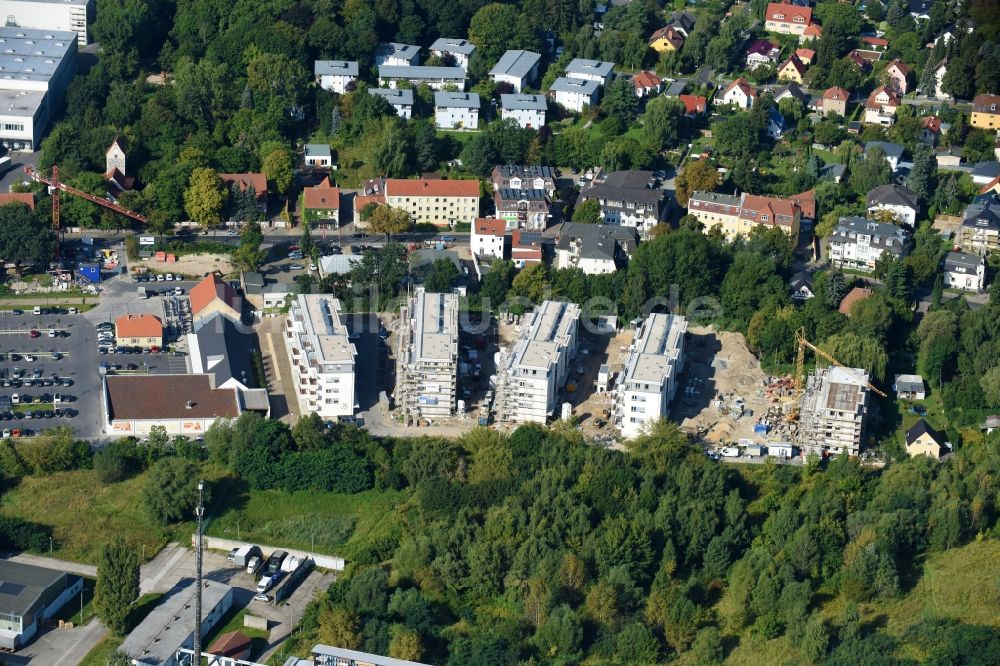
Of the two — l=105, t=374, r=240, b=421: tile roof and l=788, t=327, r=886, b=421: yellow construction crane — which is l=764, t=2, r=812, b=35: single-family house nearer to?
l=788, t=327, r=886, b=421: yellow construction crane

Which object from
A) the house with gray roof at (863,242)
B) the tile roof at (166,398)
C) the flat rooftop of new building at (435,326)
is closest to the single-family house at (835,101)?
the house with gray roof at (863,242)

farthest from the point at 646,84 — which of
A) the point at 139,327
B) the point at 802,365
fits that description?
the point at 139,327

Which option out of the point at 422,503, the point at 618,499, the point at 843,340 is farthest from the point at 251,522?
the point at 843,340

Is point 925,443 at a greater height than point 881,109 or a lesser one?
lesser

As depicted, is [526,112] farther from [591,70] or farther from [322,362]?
[322,362]

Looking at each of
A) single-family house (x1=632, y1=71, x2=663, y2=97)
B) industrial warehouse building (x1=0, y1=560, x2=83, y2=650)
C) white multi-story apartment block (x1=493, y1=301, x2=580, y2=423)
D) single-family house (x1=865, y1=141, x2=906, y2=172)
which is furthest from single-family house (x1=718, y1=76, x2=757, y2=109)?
industrial warehouse building (x1=0, y1=560, x2=83, y2=650)

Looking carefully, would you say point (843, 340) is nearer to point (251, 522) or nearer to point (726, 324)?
point (726, 324)
